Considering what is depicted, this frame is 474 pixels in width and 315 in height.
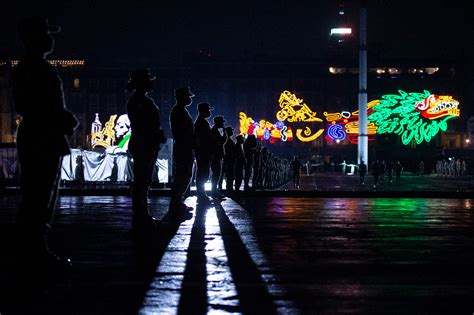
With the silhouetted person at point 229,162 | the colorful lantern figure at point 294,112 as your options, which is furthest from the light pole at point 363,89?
the silhouetted person at point 229,162

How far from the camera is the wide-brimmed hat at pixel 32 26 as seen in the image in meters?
4.97

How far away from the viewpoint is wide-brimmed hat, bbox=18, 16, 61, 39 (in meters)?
4.97

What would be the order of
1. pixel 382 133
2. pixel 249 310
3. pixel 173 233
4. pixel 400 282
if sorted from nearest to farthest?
pixel 249 310 < pixel 400 282 < pixel 173 233 < pixel 382 133

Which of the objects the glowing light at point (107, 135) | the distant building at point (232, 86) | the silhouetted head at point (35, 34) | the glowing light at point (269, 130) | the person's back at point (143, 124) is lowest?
the person's back at point (143, 124)

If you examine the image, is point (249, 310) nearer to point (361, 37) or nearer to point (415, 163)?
point (361, 37)

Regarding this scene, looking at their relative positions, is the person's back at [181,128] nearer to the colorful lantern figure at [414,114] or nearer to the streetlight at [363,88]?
the streetlight at [363,88]

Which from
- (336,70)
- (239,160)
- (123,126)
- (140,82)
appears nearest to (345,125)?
(336,70)

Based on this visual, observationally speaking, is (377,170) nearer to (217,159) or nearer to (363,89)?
(217,159)

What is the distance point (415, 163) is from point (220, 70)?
97.1 ft

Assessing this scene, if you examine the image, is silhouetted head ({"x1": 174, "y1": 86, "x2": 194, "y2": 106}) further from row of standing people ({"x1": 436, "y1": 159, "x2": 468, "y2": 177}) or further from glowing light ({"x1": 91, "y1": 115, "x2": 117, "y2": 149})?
glowing light ({"x1": 91, "y1": 115, "x2": 117, "y2": 149})

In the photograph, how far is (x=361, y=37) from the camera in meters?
64.8

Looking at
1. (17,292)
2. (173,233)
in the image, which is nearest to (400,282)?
A: (17,292)

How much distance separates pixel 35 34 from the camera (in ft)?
16.5

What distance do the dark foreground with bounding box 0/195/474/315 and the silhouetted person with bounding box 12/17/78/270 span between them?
10.3 inches
